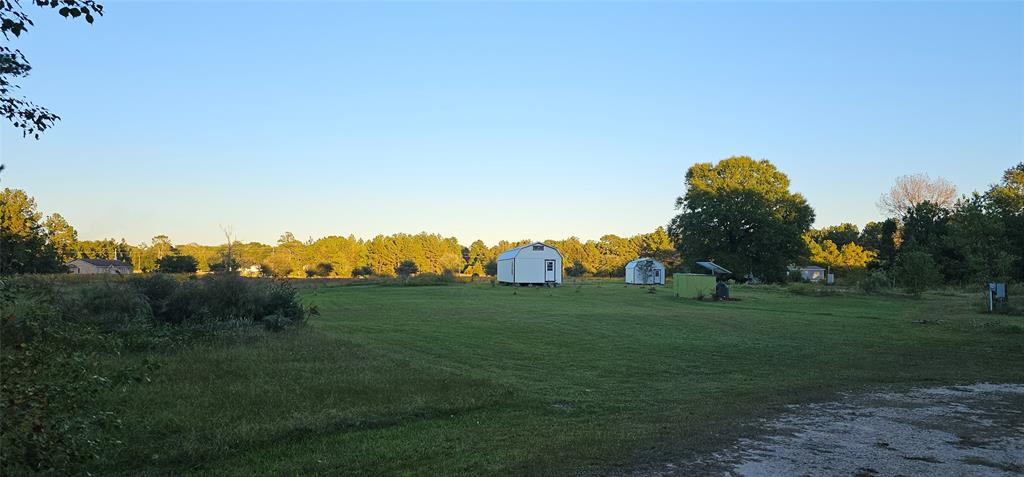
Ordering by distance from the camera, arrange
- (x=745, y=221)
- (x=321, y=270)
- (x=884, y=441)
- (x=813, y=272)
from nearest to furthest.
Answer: (x=884, y=441) < (x=745, y=221) < (x=813, y=272) < (x=321, y=270)

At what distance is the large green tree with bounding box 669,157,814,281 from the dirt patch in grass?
165 feet

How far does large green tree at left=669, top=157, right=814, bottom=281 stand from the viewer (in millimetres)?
56062

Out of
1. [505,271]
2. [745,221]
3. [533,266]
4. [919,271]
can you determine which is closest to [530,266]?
[533,266]

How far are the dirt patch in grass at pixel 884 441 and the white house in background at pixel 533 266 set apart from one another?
4081cm

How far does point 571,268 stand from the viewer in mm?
92812

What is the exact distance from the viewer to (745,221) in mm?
57156

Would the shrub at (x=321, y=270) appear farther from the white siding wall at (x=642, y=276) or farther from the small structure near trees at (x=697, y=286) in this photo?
the small structure near trees at (x=697, y=286)

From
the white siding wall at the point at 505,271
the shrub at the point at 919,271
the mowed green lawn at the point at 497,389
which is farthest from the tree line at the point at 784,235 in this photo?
the mowed green lawn at the point at 497,389

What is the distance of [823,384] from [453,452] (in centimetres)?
638

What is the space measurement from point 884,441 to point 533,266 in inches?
1704

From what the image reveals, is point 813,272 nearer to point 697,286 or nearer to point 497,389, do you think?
point 697,286

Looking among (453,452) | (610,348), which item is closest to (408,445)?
(453,452)

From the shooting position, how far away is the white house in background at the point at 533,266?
49.0m

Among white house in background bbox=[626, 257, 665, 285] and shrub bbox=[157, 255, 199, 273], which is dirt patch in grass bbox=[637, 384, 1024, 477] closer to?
white house in background bbox=[626, 257, 665, 285]
